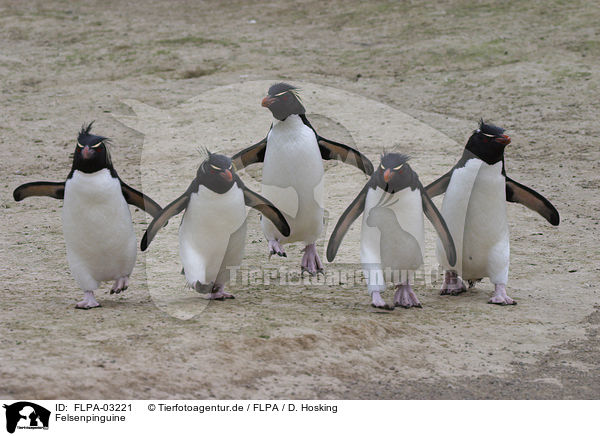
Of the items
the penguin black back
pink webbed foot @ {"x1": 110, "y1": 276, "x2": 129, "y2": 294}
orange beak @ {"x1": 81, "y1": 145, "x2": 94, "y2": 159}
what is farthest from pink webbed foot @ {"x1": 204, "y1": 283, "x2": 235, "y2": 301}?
orange beak @ {"x1": 81, "y1": 145, "x2": 94, "y2": 159}

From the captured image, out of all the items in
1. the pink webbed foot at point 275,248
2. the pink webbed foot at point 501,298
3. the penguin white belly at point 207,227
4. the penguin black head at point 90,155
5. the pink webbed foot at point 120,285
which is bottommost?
the pink webbed foot at point 501,298

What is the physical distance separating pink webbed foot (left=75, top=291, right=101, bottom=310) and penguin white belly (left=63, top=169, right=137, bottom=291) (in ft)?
0.11

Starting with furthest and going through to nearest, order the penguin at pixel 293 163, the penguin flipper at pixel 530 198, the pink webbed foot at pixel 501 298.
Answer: the penguin at pixel 293 163 → the penguin flipper at pixel 530 198 → the pink webbed foot at pixel 501 298

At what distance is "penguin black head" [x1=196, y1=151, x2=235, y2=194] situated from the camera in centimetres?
472

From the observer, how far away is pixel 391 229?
4.84 meters

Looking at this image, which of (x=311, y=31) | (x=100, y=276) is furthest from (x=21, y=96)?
(x=100, y=276)

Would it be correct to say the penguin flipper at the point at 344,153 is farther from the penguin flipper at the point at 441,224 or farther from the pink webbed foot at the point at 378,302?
the pink webbed foot at the point at 378,302

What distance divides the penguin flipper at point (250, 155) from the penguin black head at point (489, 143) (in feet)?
4.97

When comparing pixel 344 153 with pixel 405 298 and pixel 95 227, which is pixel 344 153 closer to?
pixel 405 298

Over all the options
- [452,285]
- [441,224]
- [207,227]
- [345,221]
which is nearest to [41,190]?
[207,227]

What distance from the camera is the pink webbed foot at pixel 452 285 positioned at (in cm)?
546

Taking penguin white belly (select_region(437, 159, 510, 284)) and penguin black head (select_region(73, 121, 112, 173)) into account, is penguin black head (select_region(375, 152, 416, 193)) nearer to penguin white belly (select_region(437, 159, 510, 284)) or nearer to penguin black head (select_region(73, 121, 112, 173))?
penguin white belly (select_region(437, 159, 510, 284))

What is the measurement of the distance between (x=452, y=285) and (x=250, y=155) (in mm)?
1660

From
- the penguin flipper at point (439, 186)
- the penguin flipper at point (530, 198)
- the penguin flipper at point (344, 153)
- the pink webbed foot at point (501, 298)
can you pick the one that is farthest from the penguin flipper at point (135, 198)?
the penguin flipper at point (530, 198)
